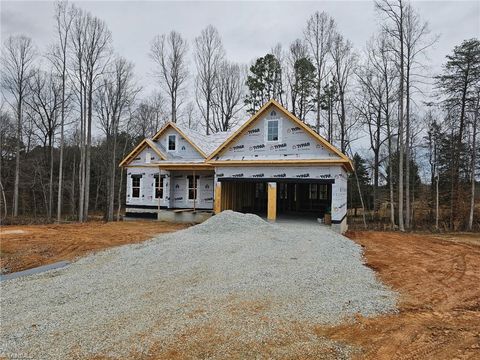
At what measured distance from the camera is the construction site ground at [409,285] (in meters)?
4.49

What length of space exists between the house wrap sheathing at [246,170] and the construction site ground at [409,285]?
4196mm

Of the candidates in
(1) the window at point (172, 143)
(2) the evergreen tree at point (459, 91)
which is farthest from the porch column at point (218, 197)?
(2) the evergreen tree at point (459, 91)

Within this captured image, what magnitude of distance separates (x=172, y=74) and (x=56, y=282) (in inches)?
1026

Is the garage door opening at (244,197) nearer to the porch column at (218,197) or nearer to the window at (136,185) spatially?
the porch column at (218,197)

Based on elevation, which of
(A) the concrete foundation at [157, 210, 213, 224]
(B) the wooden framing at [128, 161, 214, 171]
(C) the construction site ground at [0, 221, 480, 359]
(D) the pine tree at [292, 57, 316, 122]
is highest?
(D) the pine tree at [292, 57, 316, 122]

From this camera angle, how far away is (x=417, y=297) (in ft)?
21.8

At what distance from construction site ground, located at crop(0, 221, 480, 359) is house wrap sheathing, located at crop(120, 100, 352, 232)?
4.20 m

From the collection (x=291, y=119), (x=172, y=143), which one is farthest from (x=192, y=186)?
(x=291, y=119)

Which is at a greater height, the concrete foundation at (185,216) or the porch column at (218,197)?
the porch column at (218,197)

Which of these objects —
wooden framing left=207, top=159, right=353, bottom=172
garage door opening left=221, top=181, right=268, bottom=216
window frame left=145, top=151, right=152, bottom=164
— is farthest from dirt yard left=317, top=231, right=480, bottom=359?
window frame left=145, top=151, right=152, bottom=164

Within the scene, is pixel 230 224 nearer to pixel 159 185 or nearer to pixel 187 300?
pixel 187 300

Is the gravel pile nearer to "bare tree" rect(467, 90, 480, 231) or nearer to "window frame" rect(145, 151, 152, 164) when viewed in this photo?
"window frame" rect(145, 151, 152, 164)

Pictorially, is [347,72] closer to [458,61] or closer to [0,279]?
[458,61]

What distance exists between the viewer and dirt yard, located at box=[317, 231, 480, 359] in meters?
4.38
